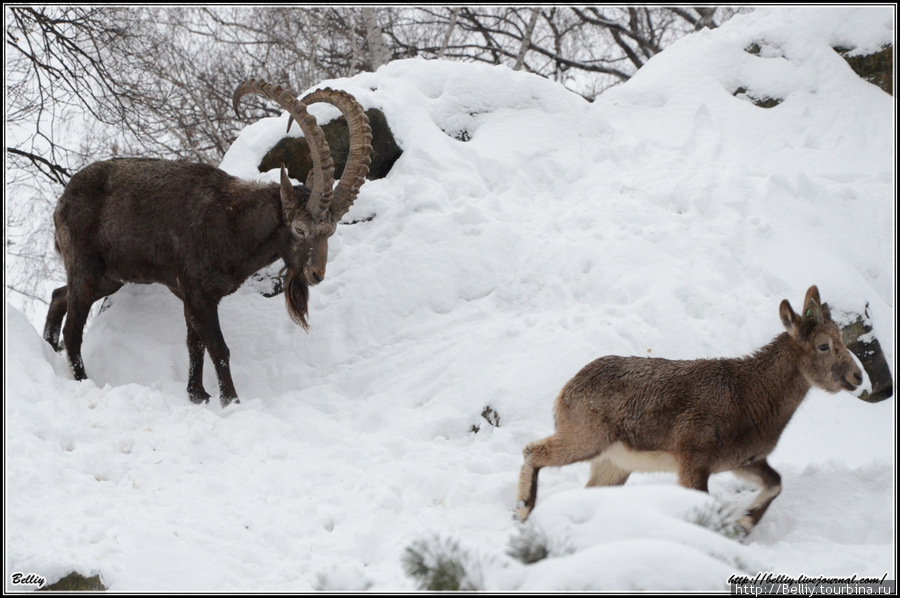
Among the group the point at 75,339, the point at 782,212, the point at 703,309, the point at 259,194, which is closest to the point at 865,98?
the point at 782,212

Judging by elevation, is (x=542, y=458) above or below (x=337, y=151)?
below

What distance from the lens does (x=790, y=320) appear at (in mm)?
5535

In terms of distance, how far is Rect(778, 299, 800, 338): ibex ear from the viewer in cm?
550

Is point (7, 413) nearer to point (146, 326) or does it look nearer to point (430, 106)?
point (146, 326)

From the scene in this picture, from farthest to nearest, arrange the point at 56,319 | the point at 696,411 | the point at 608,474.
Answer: the point at 56,319
the point at 608,474
the point at 696,411

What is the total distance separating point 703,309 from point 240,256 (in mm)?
4489

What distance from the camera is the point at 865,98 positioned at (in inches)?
431

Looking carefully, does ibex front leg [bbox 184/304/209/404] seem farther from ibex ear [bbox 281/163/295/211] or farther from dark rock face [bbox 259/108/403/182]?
dark rock face [bbox 259/108/403/182]

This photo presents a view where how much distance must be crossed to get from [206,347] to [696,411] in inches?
174

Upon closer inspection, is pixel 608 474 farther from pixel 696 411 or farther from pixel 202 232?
pixel 202 232

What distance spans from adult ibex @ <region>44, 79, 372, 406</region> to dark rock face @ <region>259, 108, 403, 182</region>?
1.76 metres

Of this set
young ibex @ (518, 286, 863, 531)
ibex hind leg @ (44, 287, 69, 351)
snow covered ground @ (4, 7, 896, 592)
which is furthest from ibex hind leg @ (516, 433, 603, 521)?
ibex hind leg @ (44, 287, 69, 351)

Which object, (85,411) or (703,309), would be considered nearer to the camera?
(85,411)

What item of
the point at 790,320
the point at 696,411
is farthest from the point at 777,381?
the point at 696,411
